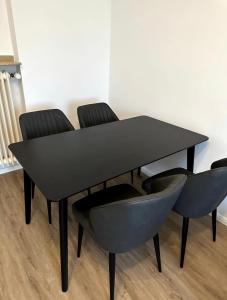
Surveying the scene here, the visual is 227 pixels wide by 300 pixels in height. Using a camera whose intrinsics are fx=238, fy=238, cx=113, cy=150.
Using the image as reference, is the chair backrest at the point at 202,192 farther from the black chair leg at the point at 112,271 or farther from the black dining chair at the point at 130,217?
the black chair leg at the point at 112,271

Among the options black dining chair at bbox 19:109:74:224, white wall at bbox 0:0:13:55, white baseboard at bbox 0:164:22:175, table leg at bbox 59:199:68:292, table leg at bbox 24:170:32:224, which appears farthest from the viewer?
white baseboard at bbox 0:164:22:175

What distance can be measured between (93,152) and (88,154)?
0.15ft

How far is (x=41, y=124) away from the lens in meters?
2.09

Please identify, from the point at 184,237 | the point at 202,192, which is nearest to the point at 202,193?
the point at 202,192

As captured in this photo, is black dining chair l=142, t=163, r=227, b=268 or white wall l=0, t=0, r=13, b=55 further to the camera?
white wall l=0, t=0, r=13, b=55

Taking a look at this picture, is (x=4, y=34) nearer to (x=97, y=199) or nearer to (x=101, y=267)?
(x=97, y=199)

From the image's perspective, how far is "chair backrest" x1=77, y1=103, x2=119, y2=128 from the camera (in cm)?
237

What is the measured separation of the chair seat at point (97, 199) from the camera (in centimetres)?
147

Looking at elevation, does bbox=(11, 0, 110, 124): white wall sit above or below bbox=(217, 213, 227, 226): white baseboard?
above

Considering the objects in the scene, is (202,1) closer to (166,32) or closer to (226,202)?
(166,32)

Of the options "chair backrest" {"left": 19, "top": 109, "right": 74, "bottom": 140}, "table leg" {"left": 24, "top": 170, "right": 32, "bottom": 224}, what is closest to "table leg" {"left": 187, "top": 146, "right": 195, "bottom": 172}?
"chair backrest" {"left": 19, "top": 109, "right": 74, "bottom": 140}

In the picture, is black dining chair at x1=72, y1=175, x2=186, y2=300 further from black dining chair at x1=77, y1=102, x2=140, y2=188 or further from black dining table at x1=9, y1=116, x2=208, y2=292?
black dining chair at x1=77, y1=102, x2=140, y2=188

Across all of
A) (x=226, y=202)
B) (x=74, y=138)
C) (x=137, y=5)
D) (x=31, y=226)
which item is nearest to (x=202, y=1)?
(x=137, y=5)

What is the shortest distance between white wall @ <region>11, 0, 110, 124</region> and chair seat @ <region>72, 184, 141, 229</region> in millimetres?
1428
